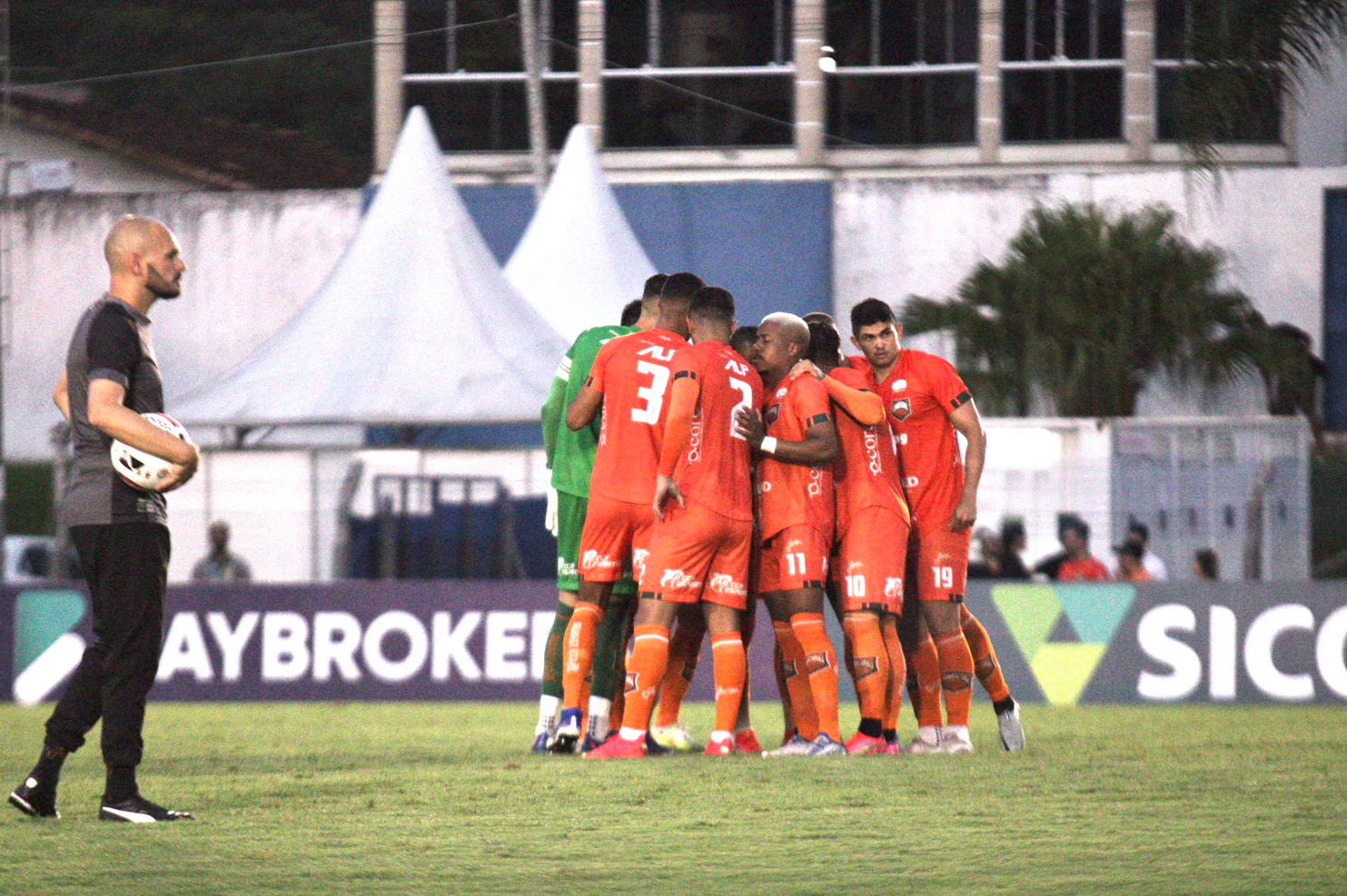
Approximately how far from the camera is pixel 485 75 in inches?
1112

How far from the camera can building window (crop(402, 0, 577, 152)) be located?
2812 centimetres

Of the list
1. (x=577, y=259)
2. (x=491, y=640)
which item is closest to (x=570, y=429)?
(x=491, y=640)

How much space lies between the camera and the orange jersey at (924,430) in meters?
9.46

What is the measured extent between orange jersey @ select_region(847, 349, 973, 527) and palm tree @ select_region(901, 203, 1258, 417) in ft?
43.3

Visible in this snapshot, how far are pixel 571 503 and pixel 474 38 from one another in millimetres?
19561

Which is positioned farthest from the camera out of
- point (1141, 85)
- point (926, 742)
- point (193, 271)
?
point (193, 271)

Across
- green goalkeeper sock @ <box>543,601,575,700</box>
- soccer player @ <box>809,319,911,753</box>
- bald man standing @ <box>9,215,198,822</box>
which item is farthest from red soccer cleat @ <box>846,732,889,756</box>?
bald man standing @ <box>9,215,198,822</box>

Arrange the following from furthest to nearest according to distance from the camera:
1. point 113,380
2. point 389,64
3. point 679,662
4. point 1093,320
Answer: point 389,64 < point 1093,320 < point 679,662 < point 113,380

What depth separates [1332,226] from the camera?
26.2m

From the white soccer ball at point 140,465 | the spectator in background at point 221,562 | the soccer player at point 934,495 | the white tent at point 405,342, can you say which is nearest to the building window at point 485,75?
the white tent at point 405,342

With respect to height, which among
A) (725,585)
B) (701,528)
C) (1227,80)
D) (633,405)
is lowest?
(725,585)

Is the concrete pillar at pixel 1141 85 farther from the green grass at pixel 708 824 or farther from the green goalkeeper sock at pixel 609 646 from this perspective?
the green goalkeeper sock at pixel 609 646

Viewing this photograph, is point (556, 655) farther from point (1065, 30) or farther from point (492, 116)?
point (1065, 30)

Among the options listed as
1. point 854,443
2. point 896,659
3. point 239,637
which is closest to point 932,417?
point 854,443
